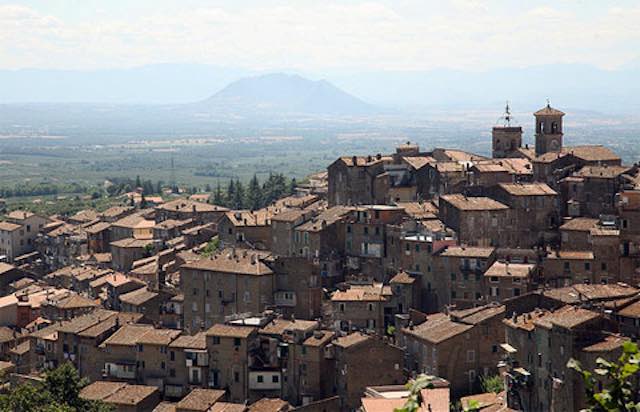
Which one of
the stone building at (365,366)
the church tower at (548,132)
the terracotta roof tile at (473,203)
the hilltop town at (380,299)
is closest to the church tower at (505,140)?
the hilltop town at (380,299)

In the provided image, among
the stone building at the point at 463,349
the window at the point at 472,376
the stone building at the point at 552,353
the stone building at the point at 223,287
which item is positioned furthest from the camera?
the stone building at the point at 223,287

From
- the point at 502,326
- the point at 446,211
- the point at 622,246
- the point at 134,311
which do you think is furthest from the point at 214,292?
the point at 622,246

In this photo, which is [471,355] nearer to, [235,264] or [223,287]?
[223,287]

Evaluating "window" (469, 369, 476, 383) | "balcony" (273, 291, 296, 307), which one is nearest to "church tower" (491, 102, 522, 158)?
"balcony" (273, 291, 296, 307)

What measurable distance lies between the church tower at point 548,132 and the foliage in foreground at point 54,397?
102 ft

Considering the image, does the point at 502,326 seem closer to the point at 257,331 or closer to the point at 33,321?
the point at 257,331

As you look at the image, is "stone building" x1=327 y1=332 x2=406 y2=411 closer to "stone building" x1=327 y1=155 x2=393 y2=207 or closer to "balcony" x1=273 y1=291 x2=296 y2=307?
"balcony" x1=273 y1=291 x2=296 y2=307

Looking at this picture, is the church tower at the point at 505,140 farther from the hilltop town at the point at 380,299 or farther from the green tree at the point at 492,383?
the green tree at the point at 492,383

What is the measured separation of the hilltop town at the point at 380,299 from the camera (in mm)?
40625

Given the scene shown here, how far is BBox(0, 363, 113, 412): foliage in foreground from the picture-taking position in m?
39.5

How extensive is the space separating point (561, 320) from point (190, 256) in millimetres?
28629

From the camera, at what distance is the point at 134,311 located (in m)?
55.7

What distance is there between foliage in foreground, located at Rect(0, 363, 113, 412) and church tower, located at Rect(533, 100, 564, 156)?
3104cm

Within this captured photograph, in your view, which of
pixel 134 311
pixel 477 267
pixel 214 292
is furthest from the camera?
pixel 134 311
